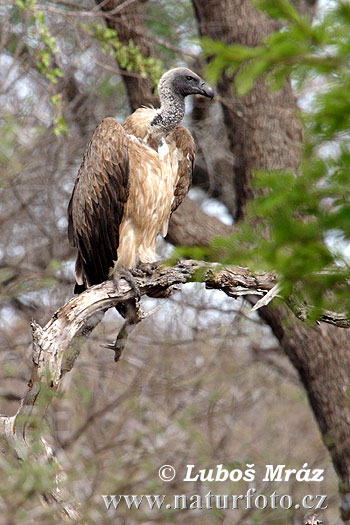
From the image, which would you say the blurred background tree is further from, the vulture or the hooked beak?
the hooked beak

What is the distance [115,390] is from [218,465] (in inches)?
57.1

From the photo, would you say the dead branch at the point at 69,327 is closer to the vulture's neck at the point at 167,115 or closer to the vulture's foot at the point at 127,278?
the vulture's foot at the point at 127,278

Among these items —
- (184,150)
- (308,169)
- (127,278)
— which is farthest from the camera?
(184,150)

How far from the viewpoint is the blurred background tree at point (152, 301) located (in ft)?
20.0

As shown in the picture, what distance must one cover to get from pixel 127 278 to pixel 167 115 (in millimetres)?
1075

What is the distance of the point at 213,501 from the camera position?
5.97 meters

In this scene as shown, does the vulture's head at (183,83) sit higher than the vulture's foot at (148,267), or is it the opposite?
the vulture's head at (183,83)

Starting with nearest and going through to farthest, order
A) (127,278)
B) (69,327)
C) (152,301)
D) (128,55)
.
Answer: (69,327) → (127,278) → (128,55) → (152,301)

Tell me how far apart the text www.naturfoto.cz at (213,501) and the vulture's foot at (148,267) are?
1382 millimetres

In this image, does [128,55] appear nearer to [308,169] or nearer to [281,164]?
[281,164]

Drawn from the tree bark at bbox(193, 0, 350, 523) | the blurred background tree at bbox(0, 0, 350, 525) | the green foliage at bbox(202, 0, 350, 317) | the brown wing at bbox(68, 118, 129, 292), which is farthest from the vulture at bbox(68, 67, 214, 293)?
the green foliage at bbox(202, 0, 350, 317)

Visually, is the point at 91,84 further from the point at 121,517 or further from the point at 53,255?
the point at 121,517

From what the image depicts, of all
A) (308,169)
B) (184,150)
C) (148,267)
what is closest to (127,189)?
(148,267)

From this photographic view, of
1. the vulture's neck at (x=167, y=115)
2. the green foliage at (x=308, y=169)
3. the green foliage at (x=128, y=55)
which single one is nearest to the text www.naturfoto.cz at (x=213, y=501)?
the vulture's neck at (x=167, y=115)
